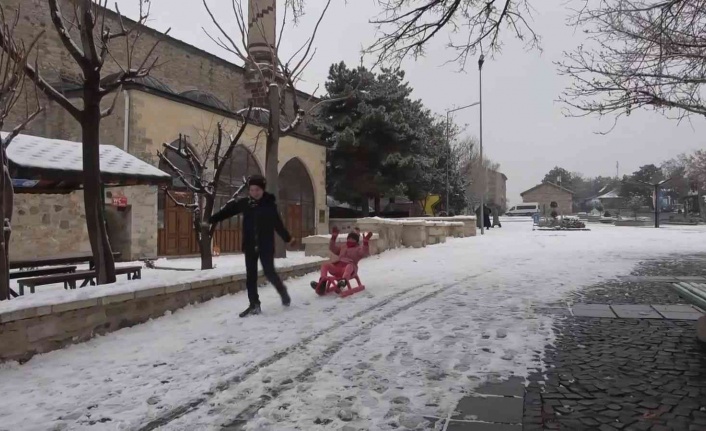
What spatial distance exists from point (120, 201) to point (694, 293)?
15.0 meters

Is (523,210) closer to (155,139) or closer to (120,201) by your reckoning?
(155,139)

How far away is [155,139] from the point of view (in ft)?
53.1

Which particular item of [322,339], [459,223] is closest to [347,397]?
[322,339]

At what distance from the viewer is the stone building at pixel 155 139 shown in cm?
1489

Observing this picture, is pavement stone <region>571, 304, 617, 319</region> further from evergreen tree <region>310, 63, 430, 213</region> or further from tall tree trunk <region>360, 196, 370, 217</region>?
tall tree trunk <region>360, 196, 370, 217</region>

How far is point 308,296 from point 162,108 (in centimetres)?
1150

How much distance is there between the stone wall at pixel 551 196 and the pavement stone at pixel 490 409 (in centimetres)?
9101

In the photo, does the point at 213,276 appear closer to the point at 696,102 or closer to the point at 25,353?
the point at 25,353

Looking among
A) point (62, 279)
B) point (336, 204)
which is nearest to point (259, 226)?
point (62, 279)

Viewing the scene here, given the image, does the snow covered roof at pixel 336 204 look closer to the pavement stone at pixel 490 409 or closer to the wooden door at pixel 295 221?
the wooden door at pixel 295 221

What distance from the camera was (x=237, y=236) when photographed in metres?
20.8

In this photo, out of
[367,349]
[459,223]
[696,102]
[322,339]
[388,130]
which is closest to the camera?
[367,349]

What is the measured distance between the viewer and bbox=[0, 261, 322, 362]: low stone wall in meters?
4.20

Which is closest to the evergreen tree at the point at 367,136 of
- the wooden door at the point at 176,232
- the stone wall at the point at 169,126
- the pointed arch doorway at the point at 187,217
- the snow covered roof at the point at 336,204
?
the snow covered roof at the point at 336,204
